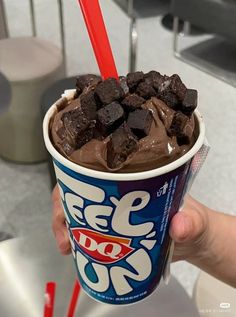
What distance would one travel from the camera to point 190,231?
20.1 inches

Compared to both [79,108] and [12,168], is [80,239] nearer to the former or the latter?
[79,108]

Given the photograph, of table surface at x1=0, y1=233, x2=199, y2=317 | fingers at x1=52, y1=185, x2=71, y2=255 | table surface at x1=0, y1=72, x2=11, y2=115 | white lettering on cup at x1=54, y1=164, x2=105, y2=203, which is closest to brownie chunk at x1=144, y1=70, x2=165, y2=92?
white lettering on cup at x1=54, y1=164, x2=105, y2=203

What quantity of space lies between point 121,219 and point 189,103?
0.12 m

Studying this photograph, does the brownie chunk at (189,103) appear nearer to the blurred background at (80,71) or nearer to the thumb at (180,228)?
the thumb at (180,228)

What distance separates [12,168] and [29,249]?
56 centimetres

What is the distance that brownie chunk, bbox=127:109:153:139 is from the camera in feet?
1.30

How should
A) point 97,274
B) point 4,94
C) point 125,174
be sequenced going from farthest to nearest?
point 4,94 < point 97,274 < point 125,174

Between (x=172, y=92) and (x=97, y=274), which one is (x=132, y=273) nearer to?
(x=97, y=274)

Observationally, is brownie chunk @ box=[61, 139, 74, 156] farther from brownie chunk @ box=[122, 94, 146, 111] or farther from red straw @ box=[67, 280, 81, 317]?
red straw @ box=[67, 280, 81, 317]

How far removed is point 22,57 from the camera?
1.24m

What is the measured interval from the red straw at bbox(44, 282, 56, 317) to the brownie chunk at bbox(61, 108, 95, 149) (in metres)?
0.34

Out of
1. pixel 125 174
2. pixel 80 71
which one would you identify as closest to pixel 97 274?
pixel 125 174

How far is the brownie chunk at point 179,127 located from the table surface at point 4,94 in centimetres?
63

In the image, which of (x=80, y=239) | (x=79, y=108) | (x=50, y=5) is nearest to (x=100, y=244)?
(x=80, y=239)
